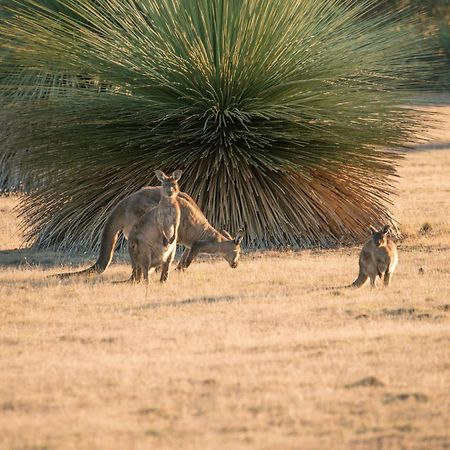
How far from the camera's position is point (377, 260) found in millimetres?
10250

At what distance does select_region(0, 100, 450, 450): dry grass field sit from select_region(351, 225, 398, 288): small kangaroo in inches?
7.6

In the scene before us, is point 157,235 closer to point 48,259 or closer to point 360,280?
point 360,280

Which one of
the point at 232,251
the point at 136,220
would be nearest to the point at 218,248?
the point at 232,251

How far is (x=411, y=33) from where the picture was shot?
1443 cm

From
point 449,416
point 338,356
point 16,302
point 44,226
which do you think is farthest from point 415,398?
point 44,226

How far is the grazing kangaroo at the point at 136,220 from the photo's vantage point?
11.4 meters

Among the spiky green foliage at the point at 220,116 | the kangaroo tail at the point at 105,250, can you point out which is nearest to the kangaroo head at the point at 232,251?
the kangaroo tail at the point at 105,250

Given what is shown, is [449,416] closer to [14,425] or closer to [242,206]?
[14,425]

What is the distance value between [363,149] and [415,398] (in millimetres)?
7276

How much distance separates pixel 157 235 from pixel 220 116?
277cm

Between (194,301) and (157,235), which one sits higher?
(157,235)

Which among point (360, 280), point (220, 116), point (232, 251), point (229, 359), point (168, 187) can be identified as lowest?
point (229, 359)

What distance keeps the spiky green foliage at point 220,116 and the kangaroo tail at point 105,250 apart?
1.74m

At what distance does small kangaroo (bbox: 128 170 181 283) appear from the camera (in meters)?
10.5
